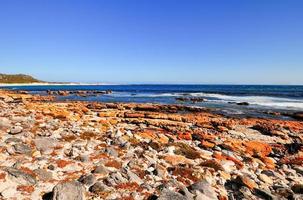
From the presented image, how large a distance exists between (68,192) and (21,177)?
1.75 metres

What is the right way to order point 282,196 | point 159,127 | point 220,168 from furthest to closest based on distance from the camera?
point 159,127
point 220,168
point 282,196

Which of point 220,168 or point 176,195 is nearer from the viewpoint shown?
point 176,195

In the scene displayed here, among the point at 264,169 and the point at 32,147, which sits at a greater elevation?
the point at 32,147

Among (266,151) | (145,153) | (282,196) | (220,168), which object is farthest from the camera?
(266,151)

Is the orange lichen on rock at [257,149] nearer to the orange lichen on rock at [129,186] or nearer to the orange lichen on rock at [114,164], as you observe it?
the orange lichen on rock at [114,164]

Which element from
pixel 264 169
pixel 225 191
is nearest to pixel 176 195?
pixel 225 191

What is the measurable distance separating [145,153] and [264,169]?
Result: 483 cm

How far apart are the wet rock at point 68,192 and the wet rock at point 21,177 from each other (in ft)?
3.68

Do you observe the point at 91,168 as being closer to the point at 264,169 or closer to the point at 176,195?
the point at 176,195

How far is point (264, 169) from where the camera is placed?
1091 cm

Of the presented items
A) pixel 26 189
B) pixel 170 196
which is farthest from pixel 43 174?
pixel 170 196

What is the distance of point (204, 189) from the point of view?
7.84 m

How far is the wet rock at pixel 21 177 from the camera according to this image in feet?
24.2

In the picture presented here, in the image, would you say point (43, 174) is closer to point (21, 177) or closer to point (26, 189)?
point (21, 177)
